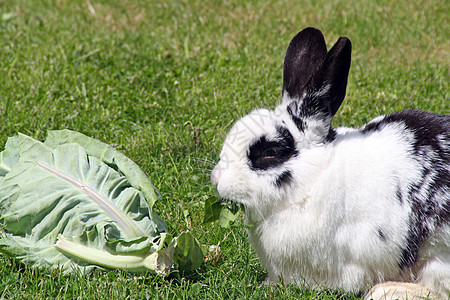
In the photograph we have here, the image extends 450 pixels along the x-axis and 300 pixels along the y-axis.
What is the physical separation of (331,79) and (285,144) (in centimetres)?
38

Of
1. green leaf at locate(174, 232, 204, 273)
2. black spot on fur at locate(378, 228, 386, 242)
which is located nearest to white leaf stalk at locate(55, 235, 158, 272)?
green leaf at locate(174, 232, 204, 273)

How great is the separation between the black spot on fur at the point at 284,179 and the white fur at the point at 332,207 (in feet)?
0.07

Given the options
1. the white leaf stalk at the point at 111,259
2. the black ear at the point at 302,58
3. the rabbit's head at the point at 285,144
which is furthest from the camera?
the black ear at the point at 302,58

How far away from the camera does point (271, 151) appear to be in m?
Result: 3.08

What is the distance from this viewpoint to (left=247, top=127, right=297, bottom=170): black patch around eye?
120 inches

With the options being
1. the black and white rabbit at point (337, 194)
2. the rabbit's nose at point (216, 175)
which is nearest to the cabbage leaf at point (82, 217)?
the rabbit's nose at point (216, 175)

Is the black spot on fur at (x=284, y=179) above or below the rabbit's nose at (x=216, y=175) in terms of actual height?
below

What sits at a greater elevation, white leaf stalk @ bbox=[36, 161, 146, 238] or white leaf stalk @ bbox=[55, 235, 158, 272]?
white leaf stalk @ bbox=[36, 161, 146, 238]

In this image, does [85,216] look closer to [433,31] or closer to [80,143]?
[80,143]

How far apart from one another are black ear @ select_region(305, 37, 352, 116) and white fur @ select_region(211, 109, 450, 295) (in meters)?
0.11

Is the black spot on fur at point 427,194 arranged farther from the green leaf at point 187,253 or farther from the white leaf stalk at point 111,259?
the white leaf stalk at point 111,259

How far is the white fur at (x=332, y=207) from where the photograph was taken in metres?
3.03

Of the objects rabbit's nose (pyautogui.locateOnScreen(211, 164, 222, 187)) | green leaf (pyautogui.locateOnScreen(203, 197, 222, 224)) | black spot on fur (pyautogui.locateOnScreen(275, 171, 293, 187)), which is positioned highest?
rabbit's nose (pyautogui.locateOnScreen(211, 164, 222, 187))

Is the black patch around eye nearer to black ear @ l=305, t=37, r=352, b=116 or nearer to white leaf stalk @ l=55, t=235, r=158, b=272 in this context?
black ear @ l=305, t=37, r=352, b=116
